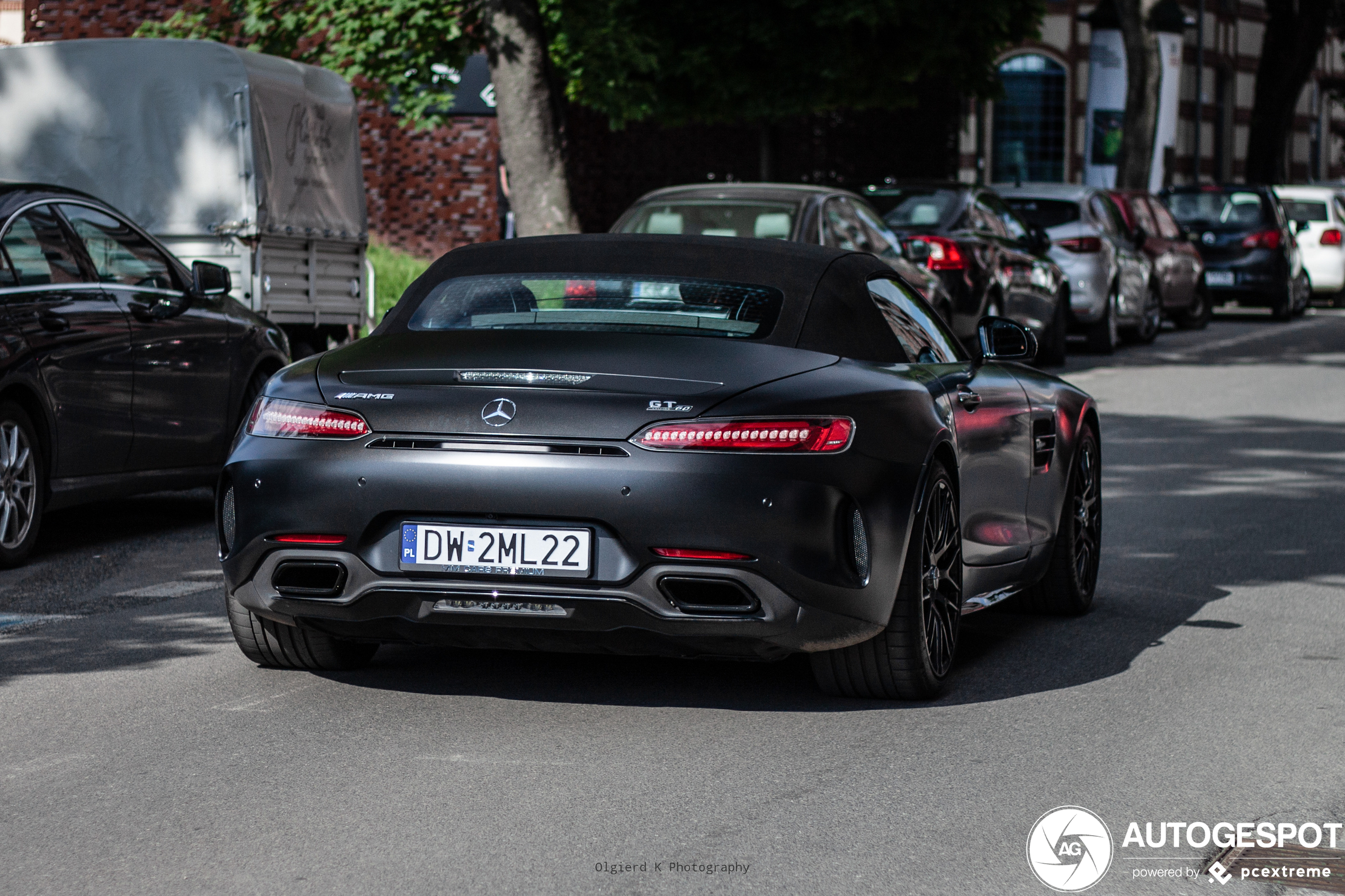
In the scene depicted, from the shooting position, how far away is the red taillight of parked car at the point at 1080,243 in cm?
2178

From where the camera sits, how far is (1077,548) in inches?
302

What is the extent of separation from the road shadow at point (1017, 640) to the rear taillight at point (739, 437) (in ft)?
2.95

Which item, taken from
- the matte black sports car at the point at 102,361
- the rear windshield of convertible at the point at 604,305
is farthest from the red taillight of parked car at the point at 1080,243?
the rear windshield of convertible at the point at 604,305

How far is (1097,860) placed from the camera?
14.5 ft

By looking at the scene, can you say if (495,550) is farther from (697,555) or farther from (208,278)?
(208,278)

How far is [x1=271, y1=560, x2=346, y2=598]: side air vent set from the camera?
5535mm

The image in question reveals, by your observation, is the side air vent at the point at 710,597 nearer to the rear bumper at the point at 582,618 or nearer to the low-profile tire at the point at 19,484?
the rear bumper at the point at 582,618

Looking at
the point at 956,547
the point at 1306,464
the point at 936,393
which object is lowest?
the point at 1306,464

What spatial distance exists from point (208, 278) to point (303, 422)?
448 cm

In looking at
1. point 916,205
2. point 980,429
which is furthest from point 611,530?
point 916,205

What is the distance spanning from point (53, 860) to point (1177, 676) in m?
Answer: 3.60

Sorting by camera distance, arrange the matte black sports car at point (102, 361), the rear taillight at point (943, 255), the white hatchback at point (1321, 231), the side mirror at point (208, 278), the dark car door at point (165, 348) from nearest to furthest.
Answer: the matte black sports car at point (102, 361)
the dark car door at point (165, 348)
the side mirror at point (208, 278)
the rear taillight at point (943, 255)
the white hatchback at point (1321, 231)

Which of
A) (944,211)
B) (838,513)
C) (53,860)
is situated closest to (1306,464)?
(944,211)

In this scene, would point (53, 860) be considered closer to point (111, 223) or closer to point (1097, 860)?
point (1097, 860)
